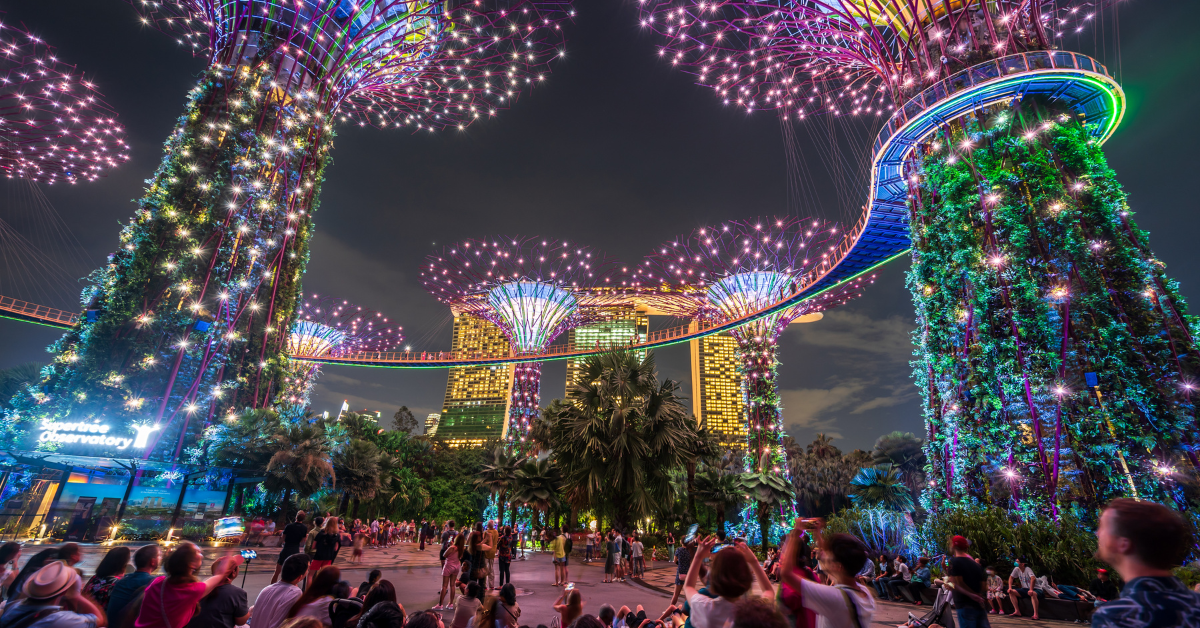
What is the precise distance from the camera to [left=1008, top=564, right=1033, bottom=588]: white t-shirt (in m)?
9.87

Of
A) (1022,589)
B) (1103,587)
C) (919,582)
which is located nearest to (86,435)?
(919,582)

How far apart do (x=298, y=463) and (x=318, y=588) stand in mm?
17447

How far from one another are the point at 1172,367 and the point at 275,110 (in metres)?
30.3

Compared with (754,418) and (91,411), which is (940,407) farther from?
(91,411)

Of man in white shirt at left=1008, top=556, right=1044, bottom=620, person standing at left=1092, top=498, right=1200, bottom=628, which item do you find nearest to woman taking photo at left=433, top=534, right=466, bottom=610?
person standing at left=1092, top=498, right=1200, bottom=628

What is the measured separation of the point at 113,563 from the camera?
13.9 feet

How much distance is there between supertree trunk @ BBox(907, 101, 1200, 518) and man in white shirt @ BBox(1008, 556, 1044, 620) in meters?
3.06

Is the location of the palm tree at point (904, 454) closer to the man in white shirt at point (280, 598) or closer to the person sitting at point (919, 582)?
the person sitting at point (919, 582)

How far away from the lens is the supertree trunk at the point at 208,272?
54.6ft

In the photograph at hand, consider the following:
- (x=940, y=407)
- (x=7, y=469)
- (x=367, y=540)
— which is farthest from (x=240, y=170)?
(x=940, y=407)

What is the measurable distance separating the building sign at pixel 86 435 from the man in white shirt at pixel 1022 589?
2377 centimetres

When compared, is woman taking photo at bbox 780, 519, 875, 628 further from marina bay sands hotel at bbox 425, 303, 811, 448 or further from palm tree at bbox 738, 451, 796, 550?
marina bay sands hotel at bbox 425, 303, 811, 448

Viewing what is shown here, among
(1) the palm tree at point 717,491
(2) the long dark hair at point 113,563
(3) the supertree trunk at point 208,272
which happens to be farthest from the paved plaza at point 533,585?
(1) the palm tree at point 717,491

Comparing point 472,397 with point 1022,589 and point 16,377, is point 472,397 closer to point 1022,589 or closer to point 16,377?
point 16,377
